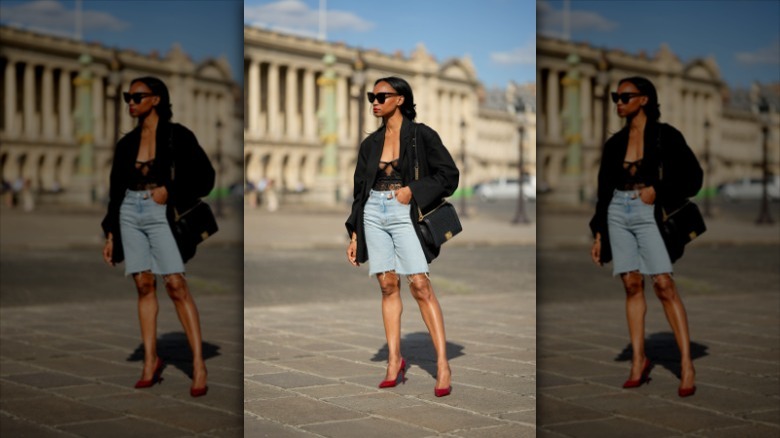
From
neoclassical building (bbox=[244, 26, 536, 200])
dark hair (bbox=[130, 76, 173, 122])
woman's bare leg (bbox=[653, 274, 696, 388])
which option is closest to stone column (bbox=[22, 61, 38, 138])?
dark hair (bbox=[130, 76, 173, 122])

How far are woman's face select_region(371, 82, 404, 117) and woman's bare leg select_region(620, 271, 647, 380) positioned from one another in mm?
1093

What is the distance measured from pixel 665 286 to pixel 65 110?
2275mm

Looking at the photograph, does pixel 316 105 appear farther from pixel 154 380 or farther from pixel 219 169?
pixel 219 169

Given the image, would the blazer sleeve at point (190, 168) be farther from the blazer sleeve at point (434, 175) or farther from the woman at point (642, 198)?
the woman at point (642, 198)

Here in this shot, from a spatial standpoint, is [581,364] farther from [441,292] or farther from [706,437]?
[441,292]

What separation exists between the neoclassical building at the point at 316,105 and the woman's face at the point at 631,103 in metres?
60.8

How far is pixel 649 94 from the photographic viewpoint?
3.89 m

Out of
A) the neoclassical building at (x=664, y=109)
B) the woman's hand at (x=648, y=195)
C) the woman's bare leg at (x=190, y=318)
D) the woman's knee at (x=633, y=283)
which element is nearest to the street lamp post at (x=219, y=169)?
the woman's bare leg at (x=190, y=318)

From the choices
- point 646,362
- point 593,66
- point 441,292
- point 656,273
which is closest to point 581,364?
point 646,362

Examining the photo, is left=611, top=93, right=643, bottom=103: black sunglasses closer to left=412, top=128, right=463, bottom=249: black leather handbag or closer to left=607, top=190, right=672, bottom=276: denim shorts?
left=607, top=190, right=672, bottom=276: denim shorts

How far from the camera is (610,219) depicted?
4.20 meters

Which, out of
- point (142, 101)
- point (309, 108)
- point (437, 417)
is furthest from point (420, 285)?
point (309, 108)

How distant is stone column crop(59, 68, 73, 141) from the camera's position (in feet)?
13.5

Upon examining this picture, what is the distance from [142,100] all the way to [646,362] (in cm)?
218
